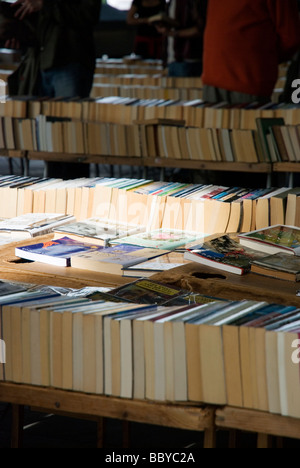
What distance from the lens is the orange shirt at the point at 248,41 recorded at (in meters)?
6.26

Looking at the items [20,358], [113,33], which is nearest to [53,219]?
[20,358]

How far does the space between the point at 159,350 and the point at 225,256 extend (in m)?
1.29

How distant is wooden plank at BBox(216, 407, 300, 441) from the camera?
2119mm

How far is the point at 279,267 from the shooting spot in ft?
10.8

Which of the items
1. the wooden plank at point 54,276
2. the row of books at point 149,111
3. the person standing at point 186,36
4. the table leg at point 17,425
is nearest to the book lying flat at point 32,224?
the wooden plank at point 54,276

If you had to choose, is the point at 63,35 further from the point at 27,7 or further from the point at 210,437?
the point at 210,437

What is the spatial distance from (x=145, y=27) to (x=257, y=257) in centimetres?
1061

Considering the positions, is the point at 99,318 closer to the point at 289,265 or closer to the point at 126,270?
the point at 126,270

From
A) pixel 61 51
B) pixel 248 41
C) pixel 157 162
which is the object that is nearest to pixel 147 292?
pixel 157 162

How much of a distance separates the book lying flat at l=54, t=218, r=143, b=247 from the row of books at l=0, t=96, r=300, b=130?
2389mm

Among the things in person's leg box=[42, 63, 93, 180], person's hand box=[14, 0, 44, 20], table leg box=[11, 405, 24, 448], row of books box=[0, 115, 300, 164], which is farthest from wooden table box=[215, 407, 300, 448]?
person's hand box=[14, 0, 44, 20]

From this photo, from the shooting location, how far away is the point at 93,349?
2.30 meters

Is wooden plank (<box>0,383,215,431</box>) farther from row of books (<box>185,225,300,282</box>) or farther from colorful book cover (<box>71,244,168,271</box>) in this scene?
row of books (<box>185,225,300,282</box>)

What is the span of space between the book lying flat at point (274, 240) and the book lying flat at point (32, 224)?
106 centimetres
